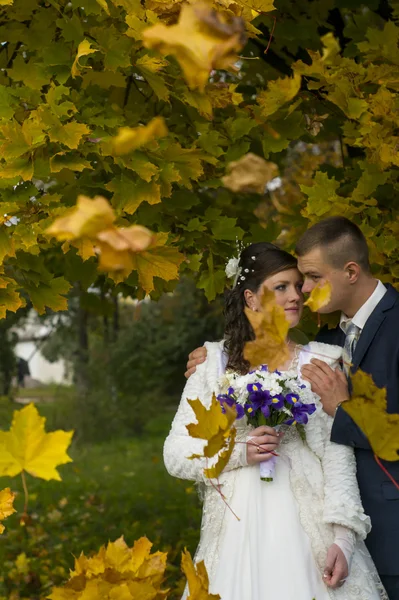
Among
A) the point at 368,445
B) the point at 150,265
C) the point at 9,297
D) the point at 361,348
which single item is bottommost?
the point at 368,445

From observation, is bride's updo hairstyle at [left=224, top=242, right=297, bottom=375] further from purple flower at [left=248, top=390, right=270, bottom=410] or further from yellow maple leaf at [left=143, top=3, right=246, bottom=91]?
yellow maple leaf at [left=143, top=3, right=246, bottom=91]

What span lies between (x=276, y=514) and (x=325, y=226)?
1054mm

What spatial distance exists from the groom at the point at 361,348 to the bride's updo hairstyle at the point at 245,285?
0.38 feet

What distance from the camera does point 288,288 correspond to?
255 cm

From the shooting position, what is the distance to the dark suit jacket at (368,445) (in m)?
2.33

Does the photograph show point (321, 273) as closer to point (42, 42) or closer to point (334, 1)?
point (42, 42)

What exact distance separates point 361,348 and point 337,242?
40 centimetres

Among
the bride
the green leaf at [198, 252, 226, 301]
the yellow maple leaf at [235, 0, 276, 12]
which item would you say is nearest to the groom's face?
the bride

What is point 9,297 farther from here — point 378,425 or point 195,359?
point 378,425

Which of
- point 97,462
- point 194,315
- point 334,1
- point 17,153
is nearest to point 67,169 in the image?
point 17,153

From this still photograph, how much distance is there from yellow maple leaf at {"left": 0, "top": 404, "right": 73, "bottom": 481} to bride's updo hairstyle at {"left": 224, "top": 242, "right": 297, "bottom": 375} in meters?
1.32

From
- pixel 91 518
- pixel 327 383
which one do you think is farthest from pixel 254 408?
pixel 91 518

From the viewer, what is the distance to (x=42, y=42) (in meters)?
2.63

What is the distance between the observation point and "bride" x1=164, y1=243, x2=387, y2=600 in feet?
7.30
